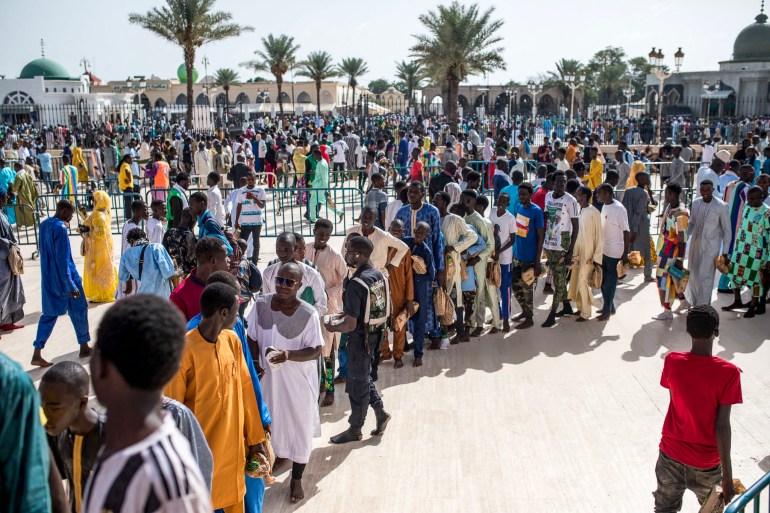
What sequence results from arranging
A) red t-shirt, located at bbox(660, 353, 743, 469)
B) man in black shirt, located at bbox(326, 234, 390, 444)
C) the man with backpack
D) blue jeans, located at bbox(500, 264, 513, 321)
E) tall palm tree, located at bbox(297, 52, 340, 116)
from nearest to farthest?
red t-shirt, located at bbox(660, 353, 743, 469) → man in black shirt, located at bbox(326, 234, 390, 444) → the man with backpack → blue jeans, located at bbox(500, 264, 513, 321) → tall palm tree, located at bbox(297, 52, 340, 116)

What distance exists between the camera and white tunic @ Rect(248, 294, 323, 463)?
14.7 ft

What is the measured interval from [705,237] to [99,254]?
24.5ft

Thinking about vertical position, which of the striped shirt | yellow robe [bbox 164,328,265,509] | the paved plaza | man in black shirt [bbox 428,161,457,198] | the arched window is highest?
the arched window

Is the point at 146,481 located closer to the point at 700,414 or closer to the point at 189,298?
the point at 189,298

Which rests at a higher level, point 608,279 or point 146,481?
point 146,481

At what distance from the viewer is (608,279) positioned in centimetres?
841

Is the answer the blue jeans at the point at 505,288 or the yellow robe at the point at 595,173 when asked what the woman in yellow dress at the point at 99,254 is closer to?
the blue jeans at the point at 505,288

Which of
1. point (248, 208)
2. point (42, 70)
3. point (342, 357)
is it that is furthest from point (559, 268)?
point (42, 70)

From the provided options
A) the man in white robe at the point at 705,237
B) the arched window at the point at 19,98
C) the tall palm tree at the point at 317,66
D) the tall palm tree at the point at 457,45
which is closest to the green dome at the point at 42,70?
the arched window at the point at 19,98

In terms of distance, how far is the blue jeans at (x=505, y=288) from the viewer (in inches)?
320

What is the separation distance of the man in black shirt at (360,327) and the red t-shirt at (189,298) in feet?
3.52

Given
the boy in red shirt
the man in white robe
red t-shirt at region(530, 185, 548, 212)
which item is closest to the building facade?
red t-shirt at region(530, 185, 548, 212)

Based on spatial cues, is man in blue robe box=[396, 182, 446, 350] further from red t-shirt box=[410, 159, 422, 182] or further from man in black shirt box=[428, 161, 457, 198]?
red t-shirt box=[410, 159, 422, 182]

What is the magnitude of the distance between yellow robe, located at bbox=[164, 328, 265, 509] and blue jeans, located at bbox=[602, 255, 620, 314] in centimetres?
570
